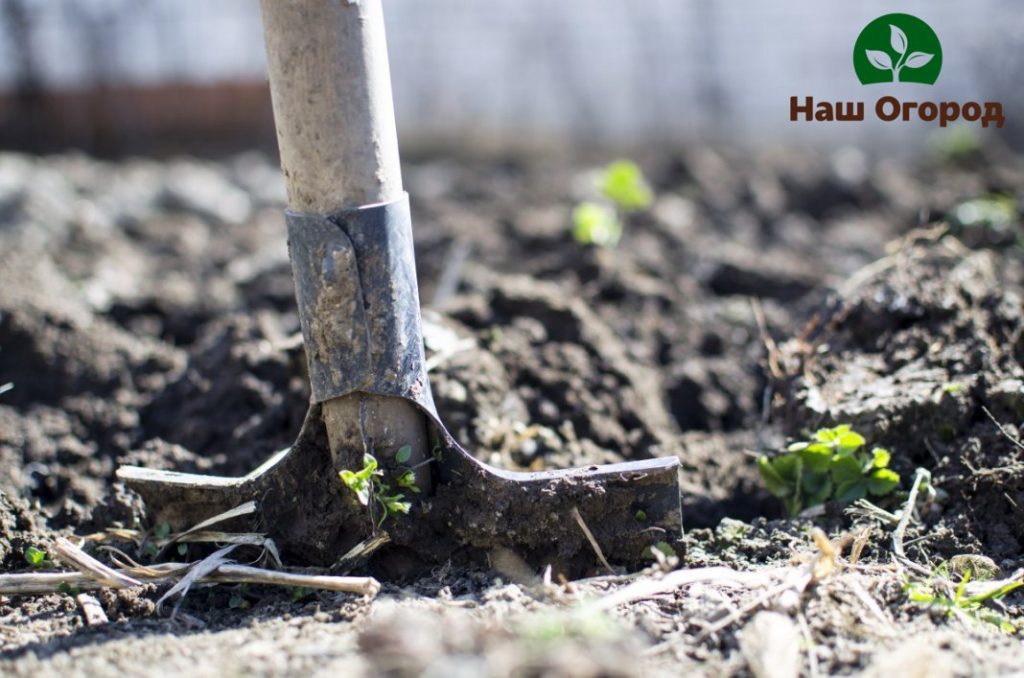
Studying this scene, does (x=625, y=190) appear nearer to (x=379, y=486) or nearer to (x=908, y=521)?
(x=908, y=521)

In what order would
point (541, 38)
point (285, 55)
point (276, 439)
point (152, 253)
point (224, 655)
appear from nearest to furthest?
1. point (224, 655)
2. point (285, 55)
3. point (276, 439)
4. point (152, 253)
5. point (541, 38)

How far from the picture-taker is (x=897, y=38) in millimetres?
3537

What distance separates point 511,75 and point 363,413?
7915mm

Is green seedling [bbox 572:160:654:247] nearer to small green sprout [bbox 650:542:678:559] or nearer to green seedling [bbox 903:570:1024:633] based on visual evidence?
small green sprout [bbox 650:542:678:559]

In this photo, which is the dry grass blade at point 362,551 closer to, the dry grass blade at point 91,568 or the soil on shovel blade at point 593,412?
the soil on shovel blade at point 593,412

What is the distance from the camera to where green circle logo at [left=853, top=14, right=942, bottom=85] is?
350 centimetres

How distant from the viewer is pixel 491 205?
20.1ft

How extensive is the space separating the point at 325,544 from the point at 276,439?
731 mm

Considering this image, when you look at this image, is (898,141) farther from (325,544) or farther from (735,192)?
(325,544)

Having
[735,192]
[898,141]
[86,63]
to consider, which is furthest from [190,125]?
[898,141]

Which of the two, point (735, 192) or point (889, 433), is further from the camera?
point (735, 192)

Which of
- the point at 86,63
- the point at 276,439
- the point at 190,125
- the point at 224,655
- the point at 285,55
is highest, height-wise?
the point at 86,63

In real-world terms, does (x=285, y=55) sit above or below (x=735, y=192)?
above

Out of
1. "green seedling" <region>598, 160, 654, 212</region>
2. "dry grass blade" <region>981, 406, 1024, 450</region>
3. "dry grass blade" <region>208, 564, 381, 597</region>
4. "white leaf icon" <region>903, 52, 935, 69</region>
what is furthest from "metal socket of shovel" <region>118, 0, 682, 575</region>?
"green seedling" <region>598, 160, 654, 212</region>
